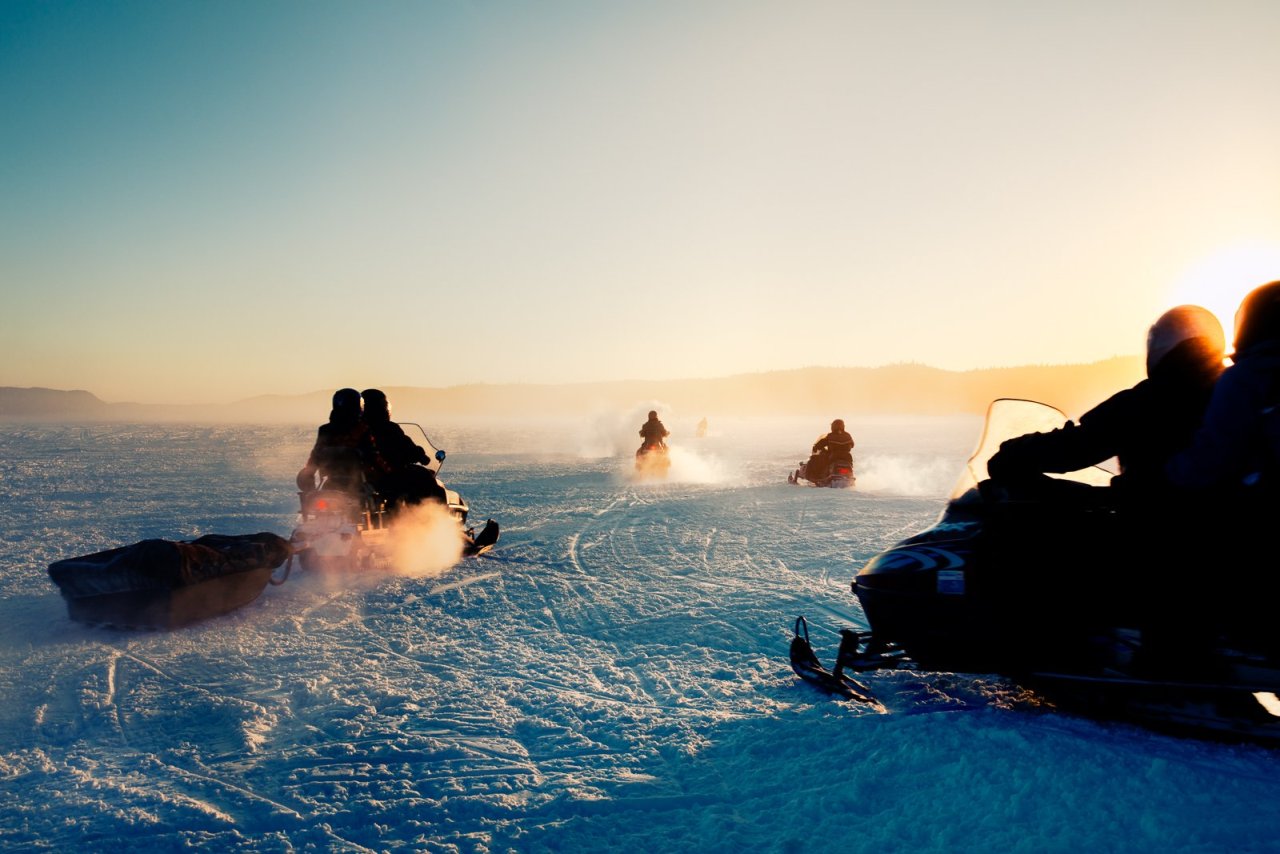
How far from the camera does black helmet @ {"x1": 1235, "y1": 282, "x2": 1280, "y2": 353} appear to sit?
117 inches

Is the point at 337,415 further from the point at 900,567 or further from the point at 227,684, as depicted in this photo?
the point at 900,567

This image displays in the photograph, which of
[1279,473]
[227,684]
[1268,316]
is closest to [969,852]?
[1279,473]

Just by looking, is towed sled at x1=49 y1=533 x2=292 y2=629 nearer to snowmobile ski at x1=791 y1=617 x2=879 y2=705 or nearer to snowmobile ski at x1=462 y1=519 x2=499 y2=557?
snowmobile ski at x1=462 y1=519 x2=499 y2=557

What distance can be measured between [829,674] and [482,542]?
575 centimetres

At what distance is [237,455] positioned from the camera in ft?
90.6

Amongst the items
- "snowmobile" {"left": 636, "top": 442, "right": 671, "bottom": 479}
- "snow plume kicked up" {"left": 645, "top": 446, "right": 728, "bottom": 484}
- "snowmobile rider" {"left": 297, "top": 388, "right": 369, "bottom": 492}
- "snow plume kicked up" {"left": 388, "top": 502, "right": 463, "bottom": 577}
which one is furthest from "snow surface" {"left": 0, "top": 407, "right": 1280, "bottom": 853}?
"snowmobile" {"left": 636, "top": 442, "right": 671, "bottom": 479}

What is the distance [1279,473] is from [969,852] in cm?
196

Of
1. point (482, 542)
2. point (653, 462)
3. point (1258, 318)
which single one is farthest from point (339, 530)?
point (653, 462)

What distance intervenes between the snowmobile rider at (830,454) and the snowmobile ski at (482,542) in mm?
9953

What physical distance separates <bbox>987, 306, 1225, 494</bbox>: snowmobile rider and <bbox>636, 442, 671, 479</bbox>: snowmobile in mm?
15964

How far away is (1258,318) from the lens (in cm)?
302

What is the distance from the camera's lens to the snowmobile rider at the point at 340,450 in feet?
25.0

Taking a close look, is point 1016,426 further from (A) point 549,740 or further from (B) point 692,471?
(B) point 692,471

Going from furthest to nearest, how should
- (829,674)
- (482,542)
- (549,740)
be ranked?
(482,542) → (829,674) → (549,740)
